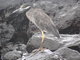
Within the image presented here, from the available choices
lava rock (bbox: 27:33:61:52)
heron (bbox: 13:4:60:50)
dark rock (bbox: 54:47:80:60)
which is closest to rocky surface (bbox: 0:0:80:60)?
lava rock (bbox: 27:33:61:52)

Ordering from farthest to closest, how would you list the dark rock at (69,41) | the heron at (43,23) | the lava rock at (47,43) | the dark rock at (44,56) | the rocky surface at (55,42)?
the lava rock at (47,43), the rocky surface at (55,42), the dark rock at (69,41), the heron at (43,23), the dark rock at (44,56)

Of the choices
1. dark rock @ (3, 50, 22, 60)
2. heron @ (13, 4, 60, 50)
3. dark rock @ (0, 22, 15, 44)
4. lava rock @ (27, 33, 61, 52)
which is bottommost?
dark rock @ (3, 50, 22, 60)

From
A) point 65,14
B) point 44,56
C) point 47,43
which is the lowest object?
point 47,43

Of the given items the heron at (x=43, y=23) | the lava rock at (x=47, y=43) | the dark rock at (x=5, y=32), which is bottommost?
the dark rock at (x=5, y=32)

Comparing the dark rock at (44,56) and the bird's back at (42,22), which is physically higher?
the bird's back at (42,22)

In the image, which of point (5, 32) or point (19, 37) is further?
point (5, 32)

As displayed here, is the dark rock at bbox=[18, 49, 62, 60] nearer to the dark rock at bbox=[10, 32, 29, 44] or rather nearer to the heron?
the heron

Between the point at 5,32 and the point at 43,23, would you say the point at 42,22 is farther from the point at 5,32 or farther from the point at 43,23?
the point at 5,32

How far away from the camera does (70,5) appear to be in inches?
464

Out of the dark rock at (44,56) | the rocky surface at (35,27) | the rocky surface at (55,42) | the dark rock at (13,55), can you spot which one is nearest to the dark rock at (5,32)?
the rocky surface at (35,27)

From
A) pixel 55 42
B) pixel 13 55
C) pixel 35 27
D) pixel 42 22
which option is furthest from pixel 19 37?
pixel 42 22

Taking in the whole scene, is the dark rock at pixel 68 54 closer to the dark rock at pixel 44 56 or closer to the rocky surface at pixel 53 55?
the rocky surface at pixel 53 55

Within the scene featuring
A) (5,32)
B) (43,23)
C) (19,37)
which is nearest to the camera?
(43,23)

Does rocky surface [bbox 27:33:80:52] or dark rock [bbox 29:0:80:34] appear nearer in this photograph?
rocky surface [bbox 27:33:80:52]
